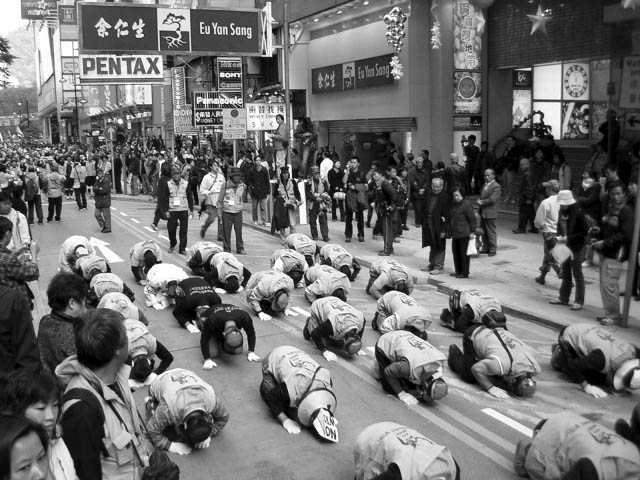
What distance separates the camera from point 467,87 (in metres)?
22.7

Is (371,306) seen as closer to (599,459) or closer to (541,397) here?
(541,397)

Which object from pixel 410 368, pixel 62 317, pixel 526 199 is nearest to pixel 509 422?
pixel 410 368

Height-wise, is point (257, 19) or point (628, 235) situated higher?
point (257, 19)

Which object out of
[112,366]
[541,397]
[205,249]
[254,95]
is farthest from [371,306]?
[254,95]

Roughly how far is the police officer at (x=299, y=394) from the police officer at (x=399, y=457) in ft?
3.65

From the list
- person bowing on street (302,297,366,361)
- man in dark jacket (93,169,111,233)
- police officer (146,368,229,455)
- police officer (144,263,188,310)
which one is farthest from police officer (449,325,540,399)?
man in dark jacket (93,169,111,233)

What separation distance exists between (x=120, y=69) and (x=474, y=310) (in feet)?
55.7

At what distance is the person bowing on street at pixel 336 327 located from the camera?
8688mm

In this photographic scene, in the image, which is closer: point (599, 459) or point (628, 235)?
point (599, 459)

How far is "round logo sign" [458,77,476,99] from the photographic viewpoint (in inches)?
891

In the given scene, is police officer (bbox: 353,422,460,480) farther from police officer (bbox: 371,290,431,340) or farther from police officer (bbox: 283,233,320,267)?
police officer (bbox: 283,233,320,267)

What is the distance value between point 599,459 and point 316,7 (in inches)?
1028

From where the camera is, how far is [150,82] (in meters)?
22.6

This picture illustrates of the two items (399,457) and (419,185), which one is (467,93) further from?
(399,457)
